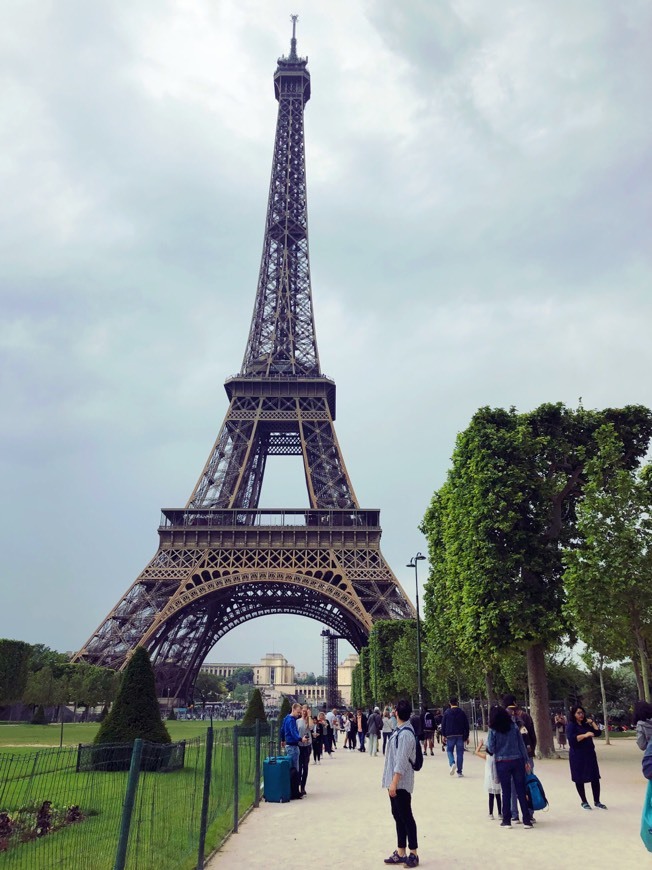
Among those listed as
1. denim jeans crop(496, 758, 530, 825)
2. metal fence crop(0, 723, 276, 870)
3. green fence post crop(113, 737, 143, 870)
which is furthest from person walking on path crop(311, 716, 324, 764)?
green fence post crop(113, 737, 143, 870)

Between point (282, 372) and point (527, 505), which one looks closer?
point (527, 505)

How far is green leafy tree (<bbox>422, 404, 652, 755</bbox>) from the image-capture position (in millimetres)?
22734

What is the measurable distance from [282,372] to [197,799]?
5638 cm

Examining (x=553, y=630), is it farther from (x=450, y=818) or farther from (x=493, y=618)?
(x=450, y=818)

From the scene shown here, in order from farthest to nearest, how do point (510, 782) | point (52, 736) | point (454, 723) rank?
1. point (52, 736)
2. point (454, 723)
3. point (510, 782)

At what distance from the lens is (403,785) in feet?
26.7

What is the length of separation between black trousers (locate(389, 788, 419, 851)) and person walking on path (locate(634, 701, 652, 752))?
261 cm

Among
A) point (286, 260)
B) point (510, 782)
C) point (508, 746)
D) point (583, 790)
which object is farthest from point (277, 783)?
point (286, 260)

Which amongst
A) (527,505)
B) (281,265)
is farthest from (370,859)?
(281,265)

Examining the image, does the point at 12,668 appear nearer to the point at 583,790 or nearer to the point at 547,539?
the point at 547,539

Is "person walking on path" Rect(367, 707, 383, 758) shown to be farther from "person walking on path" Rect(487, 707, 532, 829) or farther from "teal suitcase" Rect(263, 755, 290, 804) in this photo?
"person walking on path" Rect(487, 707, 532, 829)

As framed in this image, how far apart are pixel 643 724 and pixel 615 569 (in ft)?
41.2

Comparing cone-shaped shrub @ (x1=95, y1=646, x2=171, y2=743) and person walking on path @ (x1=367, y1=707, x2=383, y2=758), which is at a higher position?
cone-shaped shrub @ (x1=95, y1=646, x2=171, y2=743)

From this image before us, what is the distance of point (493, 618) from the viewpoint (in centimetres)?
2234
